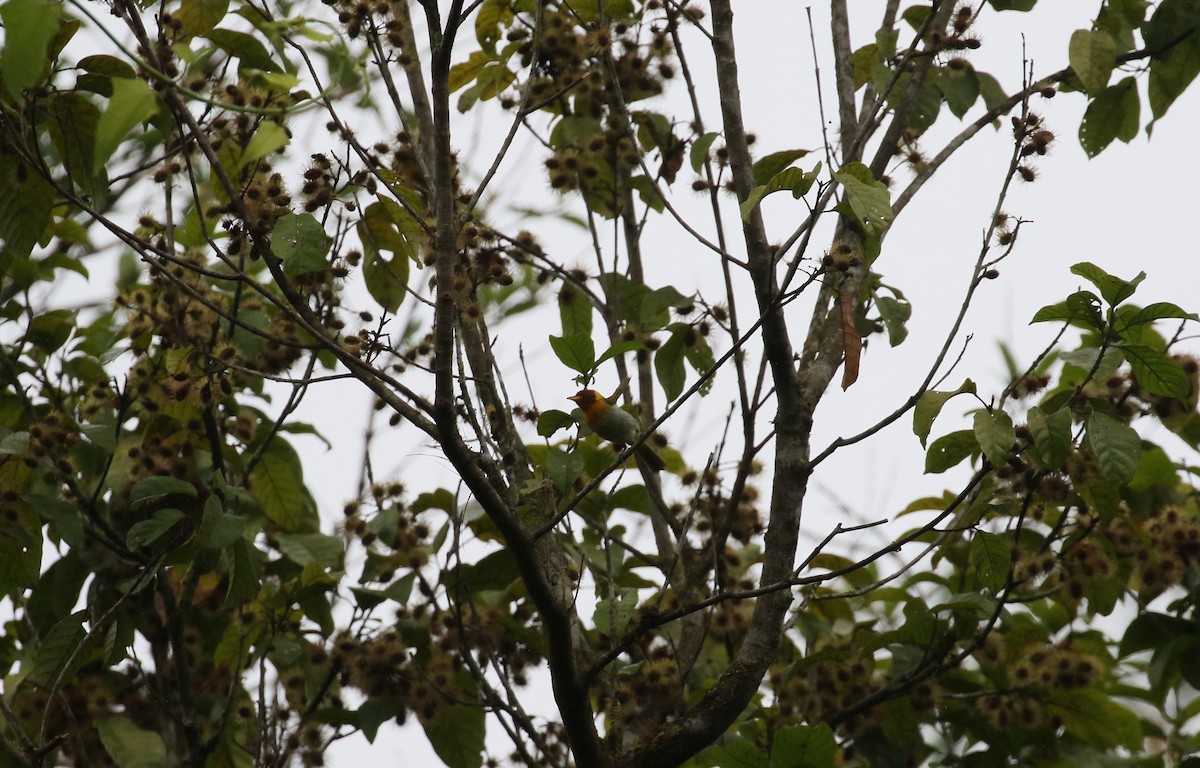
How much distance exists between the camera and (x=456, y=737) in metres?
3.04

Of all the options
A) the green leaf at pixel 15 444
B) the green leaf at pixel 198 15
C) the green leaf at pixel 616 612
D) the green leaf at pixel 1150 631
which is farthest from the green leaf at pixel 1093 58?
the green leaf at pixel 15 444

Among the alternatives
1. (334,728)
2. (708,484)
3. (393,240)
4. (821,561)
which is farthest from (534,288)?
(334,728)

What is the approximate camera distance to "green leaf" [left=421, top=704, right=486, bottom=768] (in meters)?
3.03

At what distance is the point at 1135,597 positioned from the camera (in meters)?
3.20

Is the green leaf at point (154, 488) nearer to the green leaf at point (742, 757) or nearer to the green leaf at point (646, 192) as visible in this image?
the green leaf at point (742, 757)

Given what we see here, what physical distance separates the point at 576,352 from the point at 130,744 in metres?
1.65

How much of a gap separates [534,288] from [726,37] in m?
1.18

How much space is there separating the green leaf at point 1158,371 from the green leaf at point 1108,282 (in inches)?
5.2

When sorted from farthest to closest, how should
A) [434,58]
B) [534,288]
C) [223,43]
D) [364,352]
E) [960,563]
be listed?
1. [534,288]
2. [960,563]
3. [223,43]
4. [364,352]
5. [434,58]

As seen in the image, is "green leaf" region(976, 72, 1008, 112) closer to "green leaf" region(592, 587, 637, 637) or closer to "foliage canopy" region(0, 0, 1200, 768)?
"foliage canopy" region(0, 0, 1200, 768)

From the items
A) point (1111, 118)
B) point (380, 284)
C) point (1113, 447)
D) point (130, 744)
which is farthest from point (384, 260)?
point (1111, 118)

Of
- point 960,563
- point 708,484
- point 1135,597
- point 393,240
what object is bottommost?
point 1135,597

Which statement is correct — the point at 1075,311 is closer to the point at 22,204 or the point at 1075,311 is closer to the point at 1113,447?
the point at 1113,447

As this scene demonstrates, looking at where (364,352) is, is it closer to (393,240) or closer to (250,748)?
(393,240)
